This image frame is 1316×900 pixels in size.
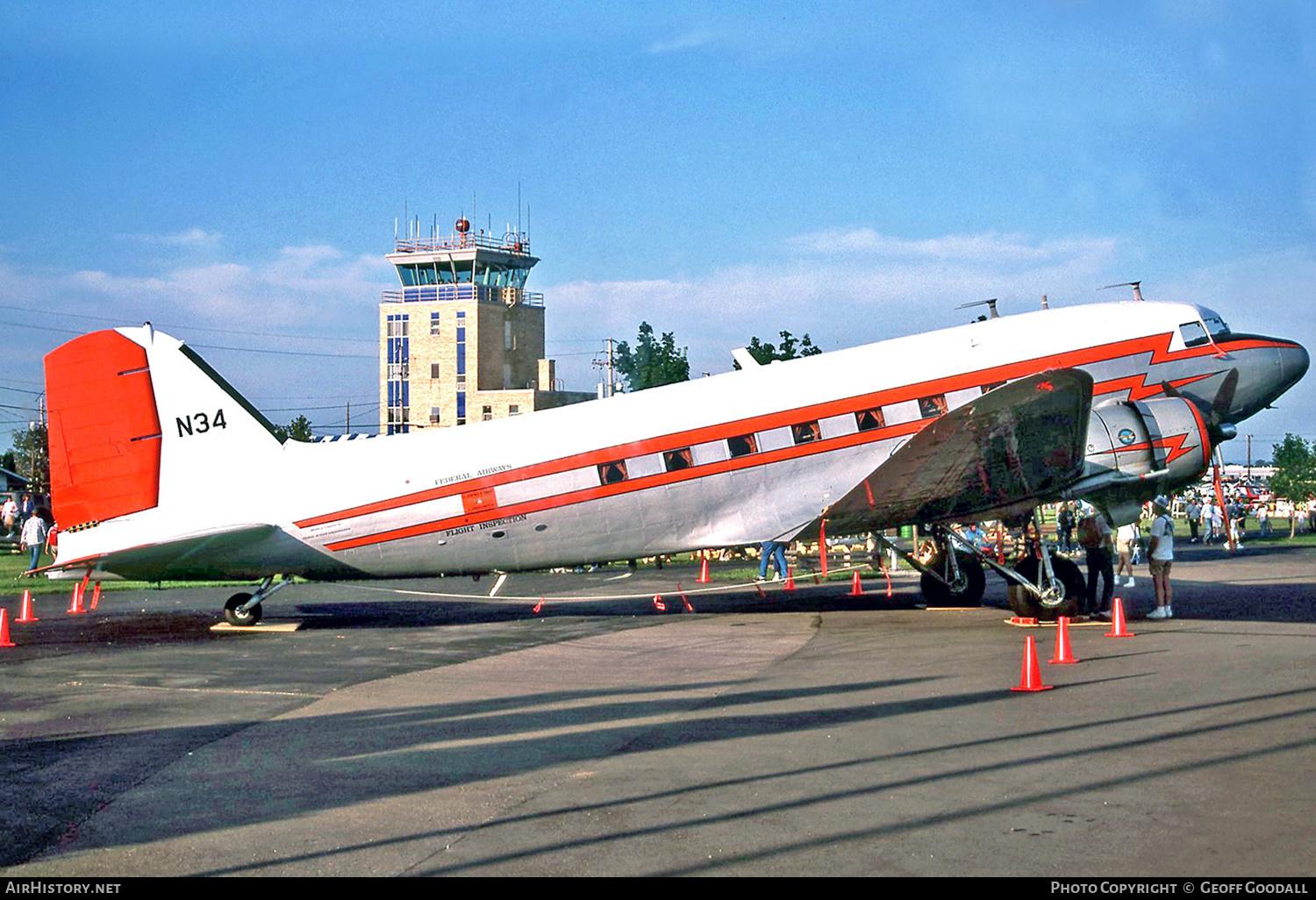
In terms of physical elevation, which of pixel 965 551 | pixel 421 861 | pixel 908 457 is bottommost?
pixel 421 861

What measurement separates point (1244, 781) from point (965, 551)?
41.1 feet

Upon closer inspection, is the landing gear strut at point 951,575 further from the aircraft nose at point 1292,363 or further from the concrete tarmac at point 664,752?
the aircraft nose at point 1292,363

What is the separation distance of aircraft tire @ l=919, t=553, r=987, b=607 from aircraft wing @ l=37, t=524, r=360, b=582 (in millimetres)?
9764

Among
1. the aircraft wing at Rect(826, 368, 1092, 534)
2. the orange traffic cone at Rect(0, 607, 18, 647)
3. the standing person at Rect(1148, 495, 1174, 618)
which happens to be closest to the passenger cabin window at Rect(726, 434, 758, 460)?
the aircraft wing at Rect(826, 368, 1092, 534)

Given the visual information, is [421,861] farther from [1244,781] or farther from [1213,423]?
[1213,423]

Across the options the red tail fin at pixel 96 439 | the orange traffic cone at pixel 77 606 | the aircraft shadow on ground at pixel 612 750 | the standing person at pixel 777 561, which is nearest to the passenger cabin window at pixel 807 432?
the aircraft shadow on ground at pixel 612 750

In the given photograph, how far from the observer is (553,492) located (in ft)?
56.6

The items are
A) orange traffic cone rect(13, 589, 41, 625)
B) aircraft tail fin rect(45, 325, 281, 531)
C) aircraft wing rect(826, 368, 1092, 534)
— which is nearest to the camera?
aircraft wing rect(826, 368, 1092, 534)

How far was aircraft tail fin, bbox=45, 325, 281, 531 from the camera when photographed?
670 inches

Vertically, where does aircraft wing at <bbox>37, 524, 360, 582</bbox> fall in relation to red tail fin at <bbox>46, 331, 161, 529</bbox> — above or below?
below

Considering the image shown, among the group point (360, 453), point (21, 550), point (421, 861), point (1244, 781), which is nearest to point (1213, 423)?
point (1244, 781)

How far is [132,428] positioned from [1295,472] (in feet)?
156

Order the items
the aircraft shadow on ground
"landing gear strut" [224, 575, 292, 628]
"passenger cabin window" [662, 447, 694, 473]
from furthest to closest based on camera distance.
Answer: "landing gear strut" [224, 575, 292, 628], "passenger cabin window" [662, 447, 694, 473], the aircraft shadow on ground

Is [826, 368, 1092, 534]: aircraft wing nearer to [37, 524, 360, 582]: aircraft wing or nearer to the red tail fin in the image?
[37, 524, 360, 582]: aircraft wing
